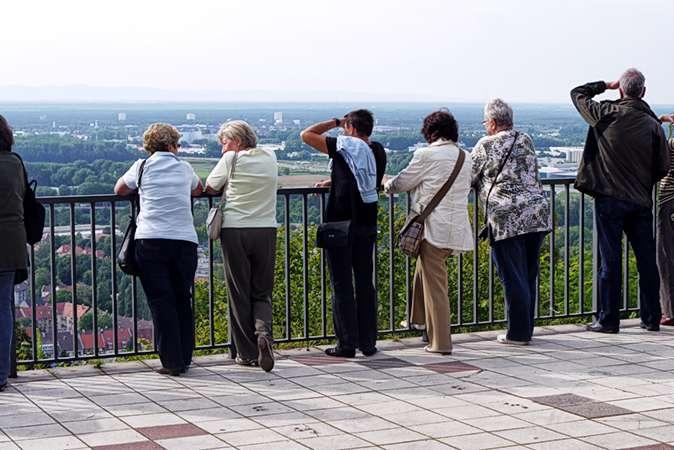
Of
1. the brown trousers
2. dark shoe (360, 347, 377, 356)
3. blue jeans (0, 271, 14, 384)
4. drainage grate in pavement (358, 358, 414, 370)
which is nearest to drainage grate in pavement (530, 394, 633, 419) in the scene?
drainage grate in pavement (358, 358, 414, 370)

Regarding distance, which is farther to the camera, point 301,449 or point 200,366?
point 200,366

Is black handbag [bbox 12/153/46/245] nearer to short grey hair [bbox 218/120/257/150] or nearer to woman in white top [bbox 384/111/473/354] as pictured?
short grey hair [bbox 218/120/257/150]

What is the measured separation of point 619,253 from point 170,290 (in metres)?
3.76

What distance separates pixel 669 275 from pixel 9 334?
17.7ft

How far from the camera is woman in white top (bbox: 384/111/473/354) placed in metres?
9.20

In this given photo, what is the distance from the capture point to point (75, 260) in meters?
8.95

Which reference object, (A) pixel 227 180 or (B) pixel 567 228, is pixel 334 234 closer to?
(A) pixel 227 180

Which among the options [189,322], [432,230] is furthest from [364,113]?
[189,322]

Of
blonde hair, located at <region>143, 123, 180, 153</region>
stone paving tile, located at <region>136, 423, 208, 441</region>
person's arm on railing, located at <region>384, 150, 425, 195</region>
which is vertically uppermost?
blonde hair, located at <region>143, 123, 180, 153</region>

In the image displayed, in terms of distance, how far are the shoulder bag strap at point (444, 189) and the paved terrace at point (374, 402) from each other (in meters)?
1.07

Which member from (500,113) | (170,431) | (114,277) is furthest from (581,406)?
(114,277)

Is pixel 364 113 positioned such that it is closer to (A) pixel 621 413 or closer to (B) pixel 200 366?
(B) pixel 200 366

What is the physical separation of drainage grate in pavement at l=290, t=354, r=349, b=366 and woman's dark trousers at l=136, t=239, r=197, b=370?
34.9 inches

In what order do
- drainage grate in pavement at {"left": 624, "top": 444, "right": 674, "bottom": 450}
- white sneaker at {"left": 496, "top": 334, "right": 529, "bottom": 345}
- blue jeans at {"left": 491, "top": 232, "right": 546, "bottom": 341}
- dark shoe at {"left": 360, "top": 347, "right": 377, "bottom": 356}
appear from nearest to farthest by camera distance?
drainage grate in pavement at {"left": 624, "top": 444, "right": 674, "bottom": 450} → dark shoe at {"left": 360, "top": 347, "right": 377, "bottom": 356} → blue jeans at {"left": 491, "top": 232, "right": 546, "bottom": 341} → white sneaker at {"left": 496, "top": 334, "right": 529, "bottom": 345}
